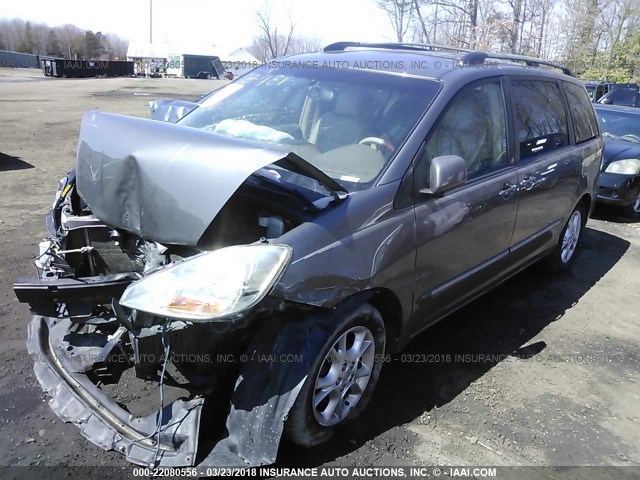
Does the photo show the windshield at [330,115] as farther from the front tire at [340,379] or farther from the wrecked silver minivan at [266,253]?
the front tire at [340,379]

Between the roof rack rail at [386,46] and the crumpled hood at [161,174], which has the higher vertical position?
the roof rack rail at [386,46]

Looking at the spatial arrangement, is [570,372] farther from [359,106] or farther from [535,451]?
[359,106]

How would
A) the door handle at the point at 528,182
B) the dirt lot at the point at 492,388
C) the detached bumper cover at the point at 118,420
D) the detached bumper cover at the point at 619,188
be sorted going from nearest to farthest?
the detached bumper cover at the point at 118,420 → the dirt lot at the point at 492,388 → the door handle at the point at 528,182 → the detached bumper cover at the point at 619,188

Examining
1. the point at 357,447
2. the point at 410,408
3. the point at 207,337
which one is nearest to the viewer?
the point at 207,337

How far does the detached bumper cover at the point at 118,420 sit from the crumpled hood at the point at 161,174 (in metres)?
0.74

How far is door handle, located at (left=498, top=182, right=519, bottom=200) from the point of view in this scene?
138 inches

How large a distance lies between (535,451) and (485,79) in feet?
7.63

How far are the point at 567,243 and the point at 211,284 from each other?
4.18m

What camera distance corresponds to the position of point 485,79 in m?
3.47

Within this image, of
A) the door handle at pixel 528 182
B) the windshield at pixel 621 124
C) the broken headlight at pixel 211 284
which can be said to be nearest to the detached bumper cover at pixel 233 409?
the broken headlight at pixel 211 284

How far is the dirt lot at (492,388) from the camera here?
8.71 ft

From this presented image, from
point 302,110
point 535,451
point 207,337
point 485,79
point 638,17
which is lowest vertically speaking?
point 535,451

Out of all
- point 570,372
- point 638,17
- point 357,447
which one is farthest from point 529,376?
point 638,17

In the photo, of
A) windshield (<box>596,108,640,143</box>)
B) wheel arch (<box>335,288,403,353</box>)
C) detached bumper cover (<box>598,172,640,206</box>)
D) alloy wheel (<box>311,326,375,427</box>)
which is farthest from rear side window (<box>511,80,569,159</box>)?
windshield (<box>596,108,640,143</box>)
